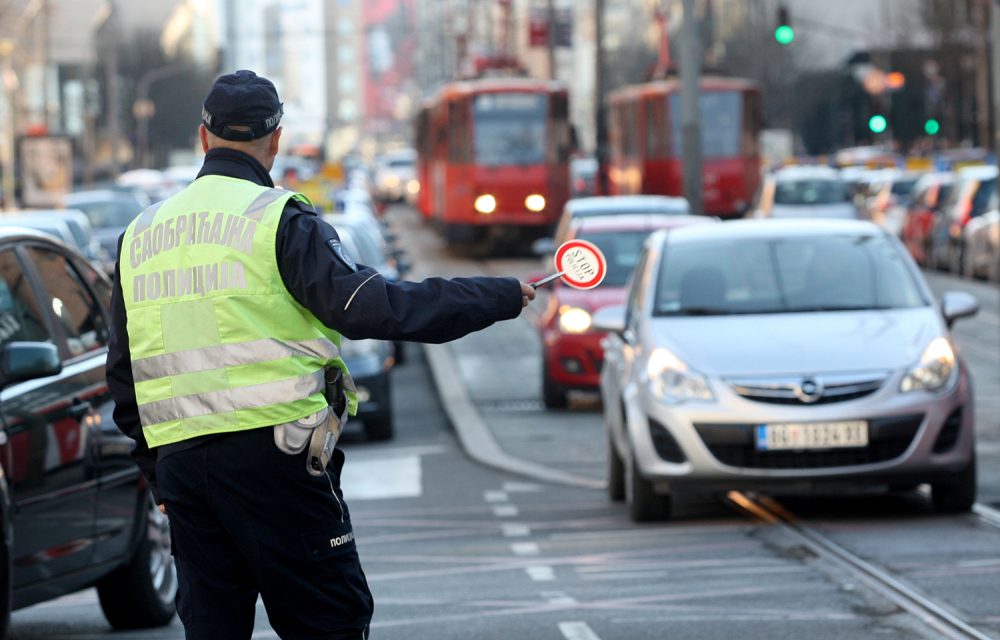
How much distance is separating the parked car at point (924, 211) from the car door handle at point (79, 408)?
103ft

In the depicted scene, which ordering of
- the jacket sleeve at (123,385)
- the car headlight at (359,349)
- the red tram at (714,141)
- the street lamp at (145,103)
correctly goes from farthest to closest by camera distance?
the street lamp at (145,103) < the red tram at (714,141) < the car headlight at (359,349) < the jacket sleeve at (123,385)

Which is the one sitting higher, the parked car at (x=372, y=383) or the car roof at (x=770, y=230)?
the car roof at (x=770, y=230)

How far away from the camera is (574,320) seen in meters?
18.5

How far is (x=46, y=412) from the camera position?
7.75 meters

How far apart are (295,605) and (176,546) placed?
335 mm

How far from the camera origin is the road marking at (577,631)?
7785 mm

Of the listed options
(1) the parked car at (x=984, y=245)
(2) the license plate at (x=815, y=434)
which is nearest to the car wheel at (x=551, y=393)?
(2) the license plate at (x=815, y=434)

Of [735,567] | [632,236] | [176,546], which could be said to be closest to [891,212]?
[632,236]

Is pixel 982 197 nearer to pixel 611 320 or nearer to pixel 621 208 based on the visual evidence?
pixel 621 208

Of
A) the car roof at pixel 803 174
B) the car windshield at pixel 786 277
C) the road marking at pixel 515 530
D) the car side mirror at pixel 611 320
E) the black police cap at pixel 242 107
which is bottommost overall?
the road marking at pixel 515 530

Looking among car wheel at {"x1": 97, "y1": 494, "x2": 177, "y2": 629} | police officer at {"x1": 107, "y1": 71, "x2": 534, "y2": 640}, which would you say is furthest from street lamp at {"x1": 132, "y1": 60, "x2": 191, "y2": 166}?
police officer at {"x1": 107, "y1": 71, "x2": 534, "y2": 640}

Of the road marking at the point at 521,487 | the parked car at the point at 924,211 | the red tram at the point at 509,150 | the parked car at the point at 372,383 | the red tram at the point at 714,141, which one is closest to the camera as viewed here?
the road marking at the point at 521,487

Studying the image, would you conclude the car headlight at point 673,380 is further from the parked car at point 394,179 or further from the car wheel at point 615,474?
the parked car at point 394,179

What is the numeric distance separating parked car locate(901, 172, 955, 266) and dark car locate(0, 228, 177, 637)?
30.9 metres
